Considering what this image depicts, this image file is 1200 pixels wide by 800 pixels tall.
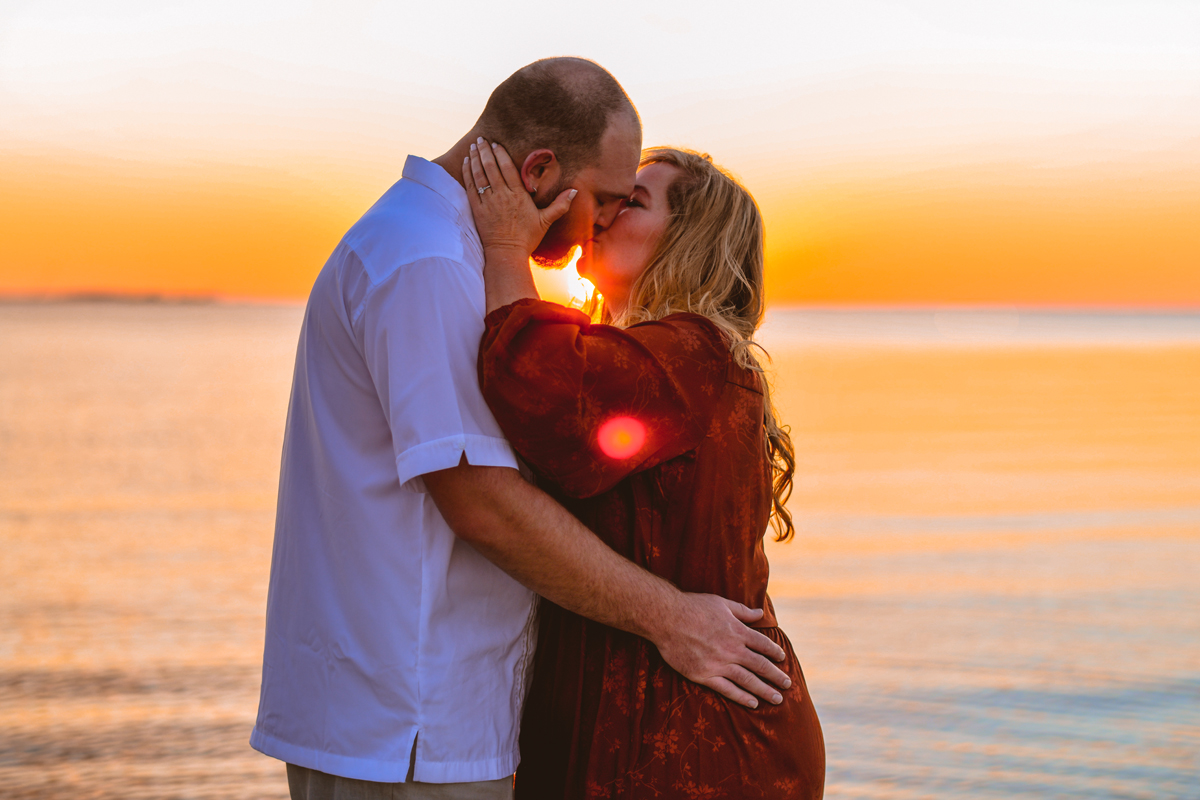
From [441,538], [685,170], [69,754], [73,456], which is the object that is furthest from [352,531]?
[73,456]

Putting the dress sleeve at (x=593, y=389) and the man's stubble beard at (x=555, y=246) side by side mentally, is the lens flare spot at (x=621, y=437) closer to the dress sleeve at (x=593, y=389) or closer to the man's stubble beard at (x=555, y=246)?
the dress sleeve at (x=593, y=389)

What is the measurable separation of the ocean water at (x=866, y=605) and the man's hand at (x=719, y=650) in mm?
723

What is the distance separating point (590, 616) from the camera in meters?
2.10

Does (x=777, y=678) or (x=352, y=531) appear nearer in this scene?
(x=352, y=531)

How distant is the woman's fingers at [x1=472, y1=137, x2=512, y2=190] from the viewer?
216 centimetres

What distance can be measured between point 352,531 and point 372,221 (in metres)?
0.63

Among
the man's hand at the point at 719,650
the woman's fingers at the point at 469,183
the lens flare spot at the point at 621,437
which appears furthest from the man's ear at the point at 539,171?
the man's hand at the point at 719,650

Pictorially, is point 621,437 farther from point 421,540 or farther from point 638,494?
point 421,540

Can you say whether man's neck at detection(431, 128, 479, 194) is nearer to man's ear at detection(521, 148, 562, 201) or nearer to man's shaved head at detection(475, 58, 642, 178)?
man's shaved head at detection(475, 58, 642, 178)

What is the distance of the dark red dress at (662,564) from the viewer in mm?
2027

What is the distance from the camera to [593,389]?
77.3 inches

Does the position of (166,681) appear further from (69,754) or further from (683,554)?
(683,554)

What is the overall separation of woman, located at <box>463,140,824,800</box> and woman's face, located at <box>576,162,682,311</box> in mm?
238

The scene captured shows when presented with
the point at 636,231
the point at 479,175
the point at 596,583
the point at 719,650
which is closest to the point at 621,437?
the point at 596,583
